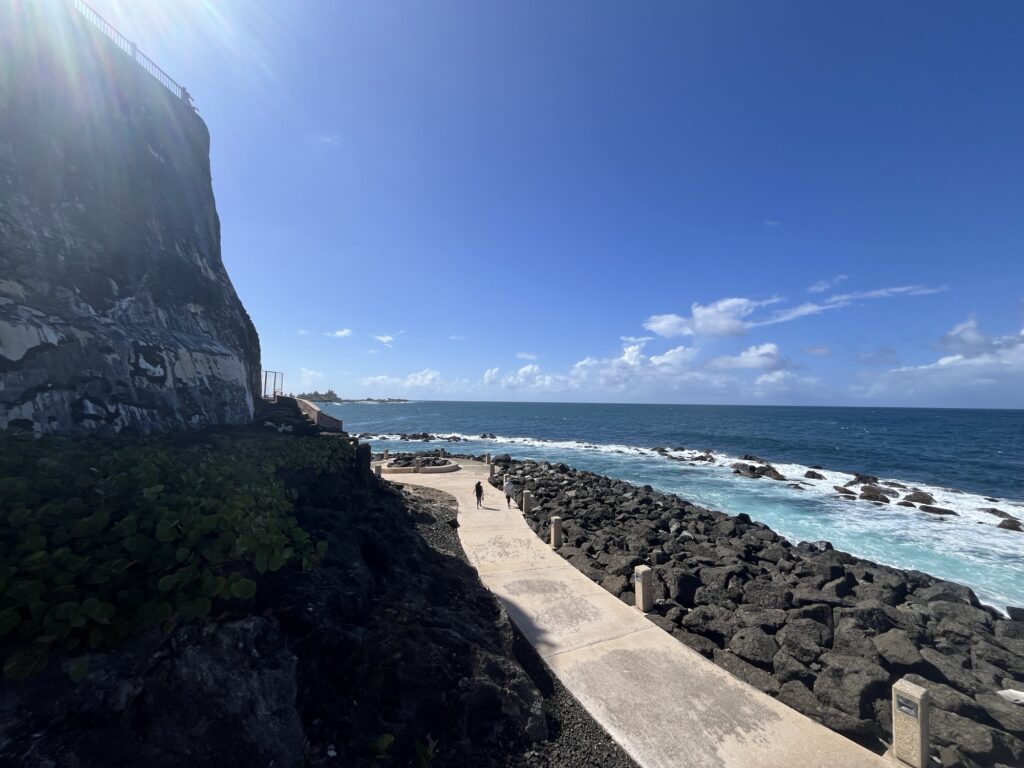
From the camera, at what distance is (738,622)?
8.15m

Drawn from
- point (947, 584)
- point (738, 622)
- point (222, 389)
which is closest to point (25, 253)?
point (222, 389)

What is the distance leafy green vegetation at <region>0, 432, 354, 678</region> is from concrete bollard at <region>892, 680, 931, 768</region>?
22.5ft

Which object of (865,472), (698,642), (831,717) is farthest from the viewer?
(865,472)

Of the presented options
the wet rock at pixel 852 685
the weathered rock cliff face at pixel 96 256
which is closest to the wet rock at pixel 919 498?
the wet rock at pixel 852 685

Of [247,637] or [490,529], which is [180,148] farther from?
[247,637]

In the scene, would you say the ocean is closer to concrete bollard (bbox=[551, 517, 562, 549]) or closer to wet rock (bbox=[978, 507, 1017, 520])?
wet rock (bbox=[978, 507, 1017, 520])

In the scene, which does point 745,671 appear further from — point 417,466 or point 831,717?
point 417,466

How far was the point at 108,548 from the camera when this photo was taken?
109 inches

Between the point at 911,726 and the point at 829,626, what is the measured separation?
3969 mm

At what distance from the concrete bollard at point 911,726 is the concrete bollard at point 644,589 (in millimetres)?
3902

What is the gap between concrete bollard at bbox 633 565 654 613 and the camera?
28.3 ft

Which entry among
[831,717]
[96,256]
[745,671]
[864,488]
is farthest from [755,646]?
[864,488]

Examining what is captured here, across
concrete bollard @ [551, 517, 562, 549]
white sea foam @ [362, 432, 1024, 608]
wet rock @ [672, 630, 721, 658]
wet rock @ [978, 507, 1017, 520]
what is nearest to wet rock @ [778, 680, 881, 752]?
wet rock @ [672, 630, 721, 658]

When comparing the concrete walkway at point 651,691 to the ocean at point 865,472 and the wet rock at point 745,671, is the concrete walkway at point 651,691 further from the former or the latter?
the ocean at point 865,472
